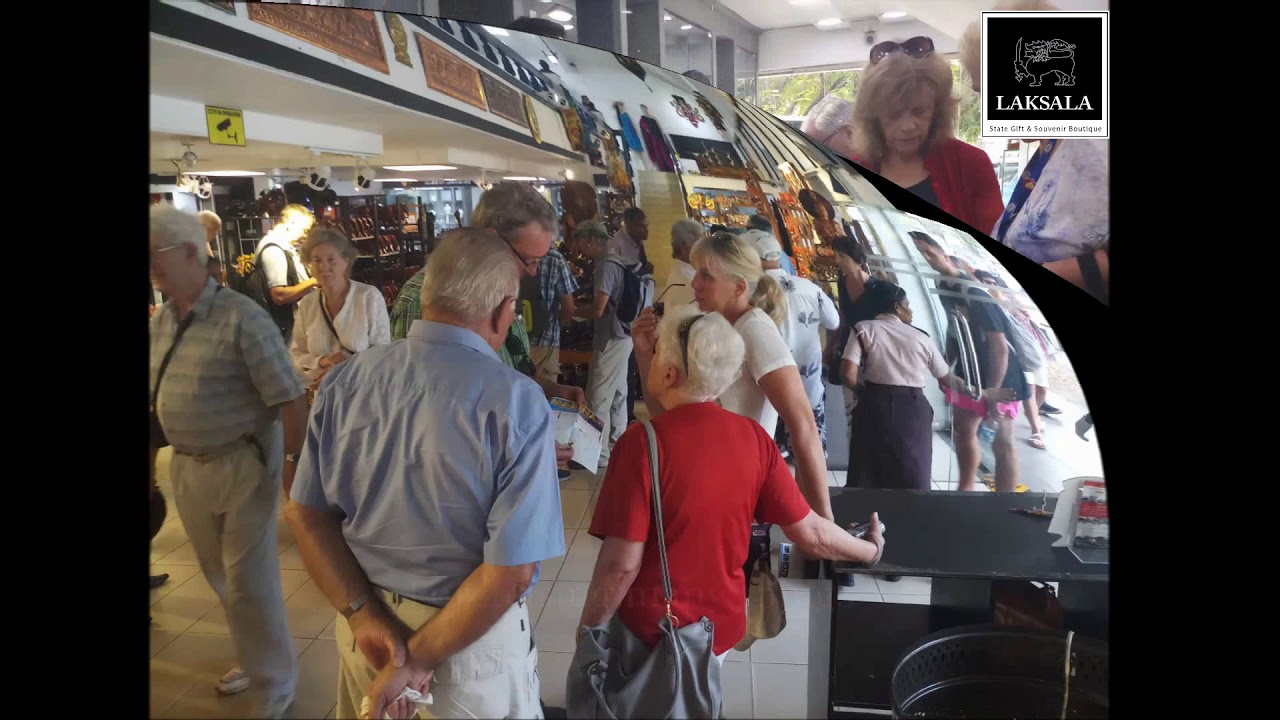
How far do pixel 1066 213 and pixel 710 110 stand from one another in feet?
2.86

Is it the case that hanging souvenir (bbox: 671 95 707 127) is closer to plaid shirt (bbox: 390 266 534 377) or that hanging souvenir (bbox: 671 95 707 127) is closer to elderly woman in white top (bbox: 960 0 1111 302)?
plaid shirt (bbox: 390 266 534 377)

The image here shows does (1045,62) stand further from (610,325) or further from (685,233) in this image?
(610,325)

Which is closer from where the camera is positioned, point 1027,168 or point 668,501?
point 668,501

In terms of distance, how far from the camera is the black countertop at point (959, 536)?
5.04 feet

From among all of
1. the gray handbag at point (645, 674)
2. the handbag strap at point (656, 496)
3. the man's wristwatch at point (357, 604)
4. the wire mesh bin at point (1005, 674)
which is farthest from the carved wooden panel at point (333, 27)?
the wire mesh bin at point (1005, 674)

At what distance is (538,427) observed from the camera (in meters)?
1.36

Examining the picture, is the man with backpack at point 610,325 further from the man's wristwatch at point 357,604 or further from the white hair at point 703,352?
the man's wristwatch at point 357,604

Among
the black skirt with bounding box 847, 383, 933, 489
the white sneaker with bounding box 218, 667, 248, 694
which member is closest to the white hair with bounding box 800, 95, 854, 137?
the black skirt with bounding box 847, 383, 933, 489

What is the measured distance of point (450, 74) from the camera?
1424 mm

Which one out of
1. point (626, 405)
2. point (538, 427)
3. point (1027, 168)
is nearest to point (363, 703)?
point (538, 427)

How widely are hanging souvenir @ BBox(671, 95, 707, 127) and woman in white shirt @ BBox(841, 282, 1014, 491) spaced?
42 centimetres

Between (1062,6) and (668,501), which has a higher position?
(1062,6)
